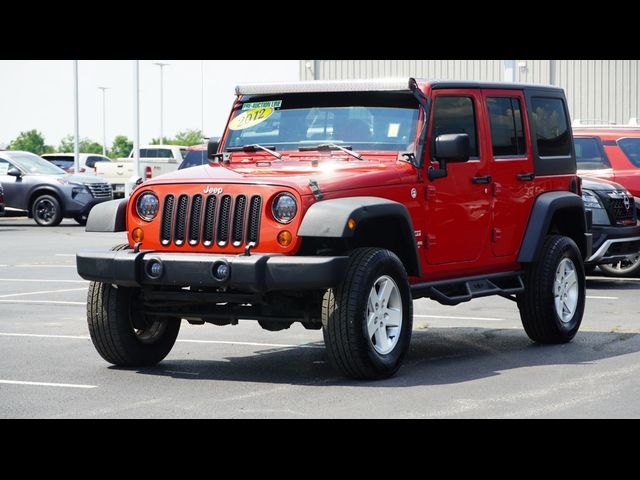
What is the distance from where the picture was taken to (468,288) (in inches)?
389

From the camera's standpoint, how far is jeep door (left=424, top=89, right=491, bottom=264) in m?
9.45

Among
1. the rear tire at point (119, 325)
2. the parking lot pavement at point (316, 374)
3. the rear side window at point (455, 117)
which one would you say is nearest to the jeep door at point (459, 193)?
the rear side window at point (455, 117)

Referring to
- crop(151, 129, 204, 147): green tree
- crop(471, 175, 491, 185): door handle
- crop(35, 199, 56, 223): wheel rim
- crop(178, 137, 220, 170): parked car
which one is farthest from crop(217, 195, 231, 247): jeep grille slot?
crop(151, 129, 204, 147): green tree

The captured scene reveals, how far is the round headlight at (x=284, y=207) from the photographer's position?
835 centimetres

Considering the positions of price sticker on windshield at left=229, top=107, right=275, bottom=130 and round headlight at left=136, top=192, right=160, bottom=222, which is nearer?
round headlight at left=136, top=192, right=160, bottom=222

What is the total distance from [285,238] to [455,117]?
87.9 inches

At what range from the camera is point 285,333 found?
451 inches

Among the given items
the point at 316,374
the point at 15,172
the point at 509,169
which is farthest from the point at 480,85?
the point at 15,172

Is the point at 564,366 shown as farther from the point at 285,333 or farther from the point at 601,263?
the point at 601,263

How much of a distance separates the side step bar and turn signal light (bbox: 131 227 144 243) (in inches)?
76.6

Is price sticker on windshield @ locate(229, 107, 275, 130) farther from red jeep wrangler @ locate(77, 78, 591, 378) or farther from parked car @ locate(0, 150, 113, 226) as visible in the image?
parked car @ locate(0, 150, 113, 226)

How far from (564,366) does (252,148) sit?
2808 mm

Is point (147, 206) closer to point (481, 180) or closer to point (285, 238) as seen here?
point (285, 238)
